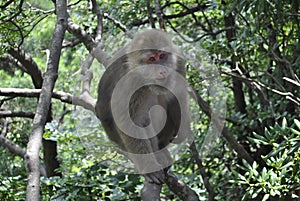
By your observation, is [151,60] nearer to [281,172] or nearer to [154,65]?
[154,65]

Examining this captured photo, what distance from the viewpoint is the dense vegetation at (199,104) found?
106 inches

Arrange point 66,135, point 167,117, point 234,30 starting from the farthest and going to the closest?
1. point 234,30
2. point 167,117
3. point 66,135

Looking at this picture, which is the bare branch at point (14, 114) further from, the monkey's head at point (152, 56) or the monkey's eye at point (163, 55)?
the monkey's eye at point (163, 55)

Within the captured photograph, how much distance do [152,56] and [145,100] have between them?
0.31 metres

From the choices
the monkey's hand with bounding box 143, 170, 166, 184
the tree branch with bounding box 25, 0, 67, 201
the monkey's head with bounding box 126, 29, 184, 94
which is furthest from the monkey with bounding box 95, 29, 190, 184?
the tree branch with bounding box 25, 0, 67, 201

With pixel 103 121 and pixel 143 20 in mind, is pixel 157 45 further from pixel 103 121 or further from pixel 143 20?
pixel 143 20

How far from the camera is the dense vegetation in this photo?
2682 mm

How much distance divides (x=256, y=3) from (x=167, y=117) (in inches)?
34.2

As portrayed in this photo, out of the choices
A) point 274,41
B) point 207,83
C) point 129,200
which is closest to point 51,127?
point 129,200

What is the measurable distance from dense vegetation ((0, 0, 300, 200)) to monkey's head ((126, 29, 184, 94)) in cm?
10

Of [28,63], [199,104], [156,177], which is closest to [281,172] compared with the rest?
[156,177]

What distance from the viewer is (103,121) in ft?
9.95

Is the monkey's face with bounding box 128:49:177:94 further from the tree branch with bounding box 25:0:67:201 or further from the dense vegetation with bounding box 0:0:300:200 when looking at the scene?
the tree branch with bounding box 25:0:67:201

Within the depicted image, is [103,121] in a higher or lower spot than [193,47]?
lower
